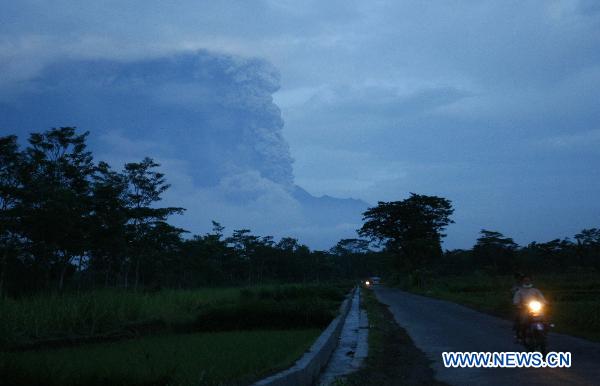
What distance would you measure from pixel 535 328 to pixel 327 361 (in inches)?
170

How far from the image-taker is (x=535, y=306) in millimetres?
11484

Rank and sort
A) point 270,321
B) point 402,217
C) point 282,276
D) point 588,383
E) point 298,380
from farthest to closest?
1. point 282,276
2. point 402,217
3. point 270,321
4. point 588,383
5. point 298,380

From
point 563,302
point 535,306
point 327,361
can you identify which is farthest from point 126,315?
point 563,302

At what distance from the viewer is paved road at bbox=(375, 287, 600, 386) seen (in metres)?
8.34

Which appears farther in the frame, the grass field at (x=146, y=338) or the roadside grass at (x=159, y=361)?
the grass field at (x=146, y=338)

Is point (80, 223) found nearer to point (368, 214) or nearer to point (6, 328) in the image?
point (6, 328)

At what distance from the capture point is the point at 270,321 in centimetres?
2120

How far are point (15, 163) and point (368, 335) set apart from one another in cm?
1891

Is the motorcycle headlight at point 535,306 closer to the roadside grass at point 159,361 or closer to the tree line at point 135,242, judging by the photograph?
the roadside grass at point 159,361

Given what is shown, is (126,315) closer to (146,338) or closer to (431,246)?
(146,338)

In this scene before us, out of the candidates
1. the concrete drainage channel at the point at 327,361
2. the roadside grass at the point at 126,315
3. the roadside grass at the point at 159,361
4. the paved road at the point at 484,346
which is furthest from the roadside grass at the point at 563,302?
the roadside grass at the point at 126,315

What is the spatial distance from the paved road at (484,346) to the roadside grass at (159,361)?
113 inches

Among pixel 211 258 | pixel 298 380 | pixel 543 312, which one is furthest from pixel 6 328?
pixel 211 258

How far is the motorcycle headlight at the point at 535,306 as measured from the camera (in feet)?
37.3
